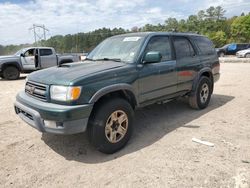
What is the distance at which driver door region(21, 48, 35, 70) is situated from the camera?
1359 centimetres

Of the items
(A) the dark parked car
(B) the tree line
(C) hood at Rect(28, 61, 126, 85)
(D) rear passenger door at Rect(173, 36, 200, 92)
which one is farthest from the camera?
(B) the tree line

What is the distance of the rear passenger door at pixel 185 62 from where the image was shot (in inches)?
192

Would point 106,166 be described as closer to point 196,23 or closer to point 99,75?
point 99,75

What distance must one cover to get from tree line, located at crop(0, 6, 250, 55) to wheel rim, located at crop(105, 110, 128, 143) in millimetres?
32360

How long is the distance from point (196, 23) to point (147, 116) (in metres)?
61.8

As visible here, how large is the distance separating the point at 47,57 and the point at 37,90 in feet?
37.3

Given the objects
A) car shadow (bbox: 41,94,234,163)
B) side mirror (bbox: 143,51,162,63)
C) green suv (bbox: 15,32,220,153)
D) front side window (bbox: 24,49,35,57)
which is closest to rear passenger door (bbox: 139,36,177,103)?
green suv (bbox: 15,32,220,153)

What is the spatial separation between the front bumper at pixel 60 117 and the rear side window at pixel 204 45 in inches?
141

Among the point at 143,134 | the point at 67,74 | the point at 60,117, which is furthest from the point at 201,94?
the point at 60,117

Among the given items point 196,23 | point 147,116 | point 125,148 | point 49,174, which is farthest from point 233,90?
point 196,23

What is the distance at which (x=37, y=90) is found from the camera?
3520 mm

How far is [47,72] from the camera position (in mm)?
3760

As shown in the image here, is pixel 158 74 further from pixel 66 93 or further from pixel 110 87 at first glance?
pixel 66 93

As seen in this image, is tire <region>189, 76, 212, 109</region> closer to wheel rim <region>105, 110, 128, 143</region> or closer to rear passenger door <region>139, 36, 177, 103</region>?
rear passenger door <region>139, 36, 177, 103</region>
